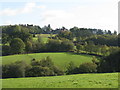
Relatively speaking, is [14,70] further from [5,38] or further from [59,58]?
[5,38]

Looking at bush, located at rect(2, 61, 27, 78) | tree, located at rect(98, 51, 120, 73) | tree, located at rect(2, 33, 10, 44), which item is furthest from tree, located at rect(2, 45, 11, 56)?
tree, located at rect(98, 51, 120, 73)

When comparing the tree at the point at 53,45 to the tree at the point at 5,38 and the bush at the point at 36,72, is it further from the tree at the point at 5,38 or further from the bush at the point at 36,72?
the bush at the point at 36,72

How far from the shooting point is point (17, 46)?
90.7 m

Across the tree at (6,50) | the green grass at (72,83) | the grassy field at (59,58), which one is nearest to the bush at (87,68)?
the grassy field at (59,58)

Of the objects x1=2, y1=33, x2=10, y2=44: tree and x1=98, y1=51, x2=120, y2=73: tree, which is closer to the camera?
x1=98, y1=51, x2=120, y2=73: tree

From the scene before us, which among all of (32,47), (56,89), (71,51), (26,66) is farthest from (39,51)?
(56,89)

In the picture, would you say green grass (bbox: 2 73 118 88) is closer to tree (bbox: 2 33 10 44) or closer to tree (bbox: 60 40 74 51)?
tree (bbox: 60 40 74 51)

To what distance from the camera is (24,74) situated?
55.4 meters

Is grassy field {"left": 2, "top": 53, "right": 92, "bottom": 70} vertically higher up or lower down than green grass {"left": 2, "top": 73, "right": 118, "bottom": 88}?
lower down

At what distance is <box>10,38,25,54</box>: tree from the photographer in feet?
295

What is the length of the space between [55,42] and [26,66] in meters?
51.7

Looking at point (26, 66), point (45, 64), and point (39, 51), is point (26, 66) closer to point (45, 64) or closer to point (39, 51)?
point (45, 64)

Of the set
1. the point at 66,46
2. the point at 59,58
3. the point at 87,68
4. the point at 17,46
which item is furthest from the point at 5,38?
the point at 87,68

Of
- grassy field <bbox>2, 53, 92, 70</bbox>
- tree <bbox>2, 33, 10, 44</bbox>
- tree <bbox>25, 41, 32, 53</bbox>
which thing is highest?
tree <bbox>2, 33, 10, 44</bbox>
